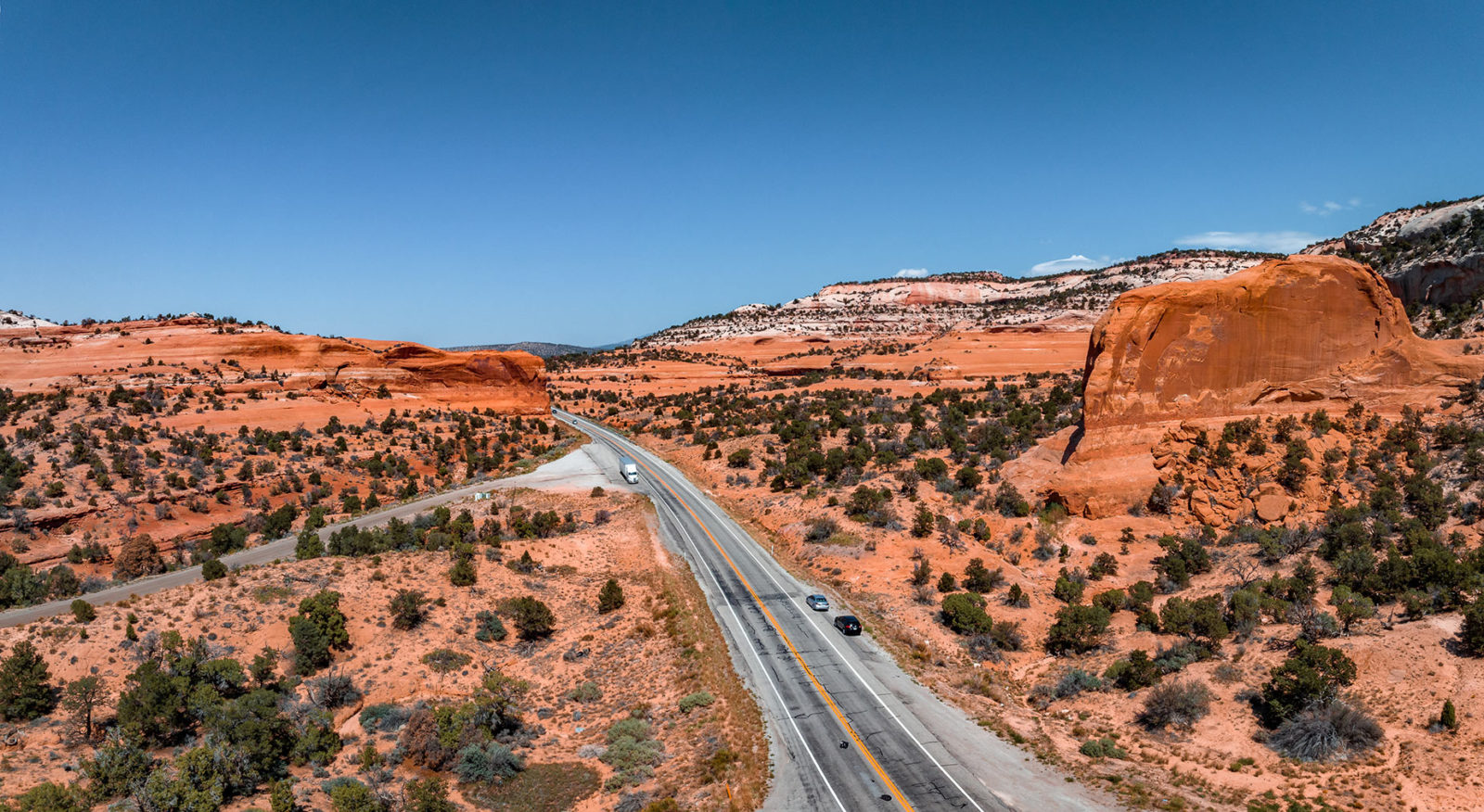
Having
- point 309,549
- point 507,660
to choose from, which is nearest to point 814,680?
point 507,660

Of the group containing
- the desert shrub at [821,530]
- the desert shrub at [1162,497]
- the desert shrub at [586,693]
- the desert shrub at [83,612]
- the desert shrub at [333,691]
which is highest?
the desert shrub at [1162,497]

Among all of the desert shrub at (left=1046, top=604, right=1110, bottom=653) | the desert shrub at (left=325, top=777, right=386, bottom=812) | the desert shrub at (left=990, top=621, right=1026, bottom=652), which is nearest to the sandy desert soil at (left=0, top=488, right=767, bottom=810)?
the desert shrub at (left=325, top=777, right=386, bottom=812)

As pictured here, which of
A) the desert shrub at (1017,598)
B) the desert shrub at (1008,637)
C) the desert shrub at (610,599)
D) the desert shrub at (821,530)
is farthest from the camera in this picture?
the desert shrub at (821,530)

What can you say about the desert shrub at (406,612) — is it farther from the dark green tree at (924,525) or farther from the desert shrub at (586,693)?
the dark green tree at (924,525)

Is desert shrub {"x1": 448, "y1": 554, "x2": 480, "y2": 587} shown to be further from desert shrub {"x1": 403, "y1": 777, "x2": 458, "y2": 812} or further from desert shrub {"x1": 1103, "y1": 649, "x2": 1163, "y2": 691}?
desert shrub {"x1": 1103, "y1": 649, "x2": 1163, "y2": 691}

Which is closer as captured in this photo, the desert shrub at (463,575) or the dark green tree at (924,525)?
A: the desert shrub at (463,575)

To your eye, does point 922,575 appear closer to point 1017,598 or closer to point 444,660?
point 1017,598

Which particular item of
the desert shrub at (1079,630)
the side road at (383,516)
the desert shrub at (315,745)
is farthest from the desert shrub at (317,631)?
the desert shrub at (1079,630)
